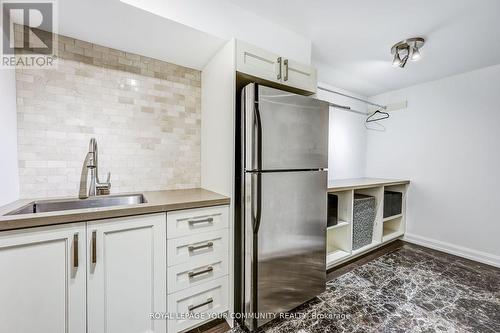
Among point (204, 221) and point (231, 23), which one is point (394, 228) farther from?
point (231, 23)

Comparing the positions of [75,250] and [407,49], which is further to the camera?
[407,49]

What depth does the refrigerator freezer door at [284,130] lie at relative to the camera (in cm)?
129

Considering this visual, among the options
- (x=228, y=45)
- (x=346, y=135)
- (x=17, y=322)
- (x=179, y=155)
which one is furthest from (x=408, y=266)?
(x=17, y=322)

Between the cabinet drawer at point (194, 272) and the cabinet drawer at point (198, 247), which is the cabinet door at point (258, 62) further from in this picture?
the cabinet drawer at point (194, 272)

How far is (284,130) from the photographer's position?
1.40 meters

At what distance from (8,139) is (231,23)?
1582 millimetres

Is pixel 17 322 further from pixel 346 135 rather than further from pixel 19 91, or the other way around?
pixel 346 135

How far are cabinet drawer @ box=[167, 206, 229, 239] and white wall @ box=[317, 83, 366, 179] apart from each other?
2.04 m

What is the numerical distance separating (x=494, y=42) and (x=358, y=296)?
2619mm

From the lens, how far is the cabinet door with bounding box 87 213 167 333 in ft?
3.47

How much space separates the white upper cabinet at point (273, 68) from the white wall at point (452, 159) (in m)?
2.14

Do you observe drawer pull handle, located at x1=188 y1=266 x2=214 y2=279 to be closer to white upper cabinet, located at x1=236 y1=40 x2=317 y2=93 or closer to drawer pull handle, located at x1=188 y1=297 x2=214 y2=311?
drawer pull handle, located at x1=188 y1=297 x2=214 y2=311

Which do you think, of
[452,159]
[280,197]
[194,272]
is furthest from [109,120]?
[452,159]

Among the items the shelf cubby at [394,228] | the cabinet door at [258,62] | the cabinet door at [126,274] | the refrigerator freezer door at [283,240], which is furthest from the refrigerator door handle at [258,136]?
the shelf cubby at [394,228]
